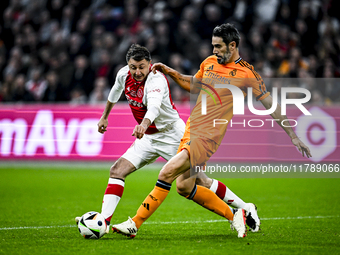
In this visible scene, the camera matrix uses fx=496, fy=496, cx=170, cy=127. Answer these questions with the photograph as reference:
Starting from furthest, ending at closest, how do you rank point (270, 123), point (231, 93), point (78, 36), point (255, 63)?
point (78, 36), point (255, 63), point (270, 123), point (231, 93)

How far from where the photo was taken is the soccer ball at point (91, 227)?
207 inches

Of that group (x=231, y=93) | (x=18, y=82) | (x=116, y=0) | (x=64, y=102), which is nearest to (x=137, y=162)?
(x=231, y=93)

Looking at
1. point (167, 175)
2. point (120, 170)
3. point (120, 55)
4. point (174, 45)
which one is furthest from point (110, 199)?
point (120, 55)

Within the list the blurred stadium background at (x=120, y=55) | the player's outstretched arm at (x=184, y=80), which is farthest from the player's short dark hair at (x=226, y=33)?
the blurred stadium background at (x=120, y=55)

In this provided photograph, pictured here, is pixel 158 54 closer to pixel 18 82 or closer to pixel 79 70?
pixel 79 70

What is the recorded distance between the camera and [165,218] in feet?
22.7

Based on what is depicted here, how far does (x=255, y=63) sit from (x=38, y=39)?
7274 mm

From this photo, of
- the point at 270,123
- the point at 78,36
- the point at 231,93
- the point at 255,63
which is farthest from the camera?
the point at 78,36

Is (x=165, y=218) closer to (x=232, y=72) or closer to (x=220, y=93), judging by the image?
(x=220, y=93)

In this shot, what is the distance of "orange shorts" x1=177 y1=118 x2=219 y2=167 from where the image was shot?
5336 millimetres

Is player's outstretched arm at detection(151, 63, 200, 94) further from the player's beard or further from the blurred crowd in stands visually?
the blurred crowd in stands

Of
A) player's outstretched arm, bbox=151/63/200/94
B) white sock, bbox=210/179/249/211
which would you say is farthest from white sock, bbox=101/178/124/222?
player's outstretched arm, bbox=151/63/200/94

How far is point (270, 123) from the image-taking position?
12617mm

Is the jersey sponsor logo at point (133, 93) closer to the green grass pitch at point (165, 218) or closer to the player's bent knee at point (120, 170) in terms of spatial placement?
the player's bent knee at point (120, 170)
